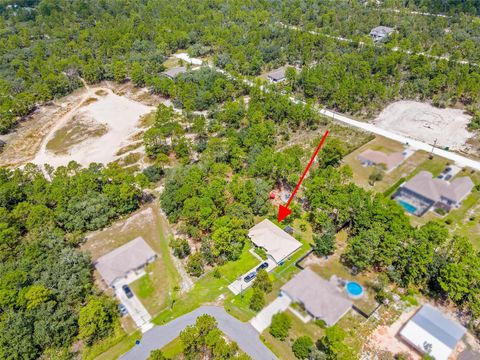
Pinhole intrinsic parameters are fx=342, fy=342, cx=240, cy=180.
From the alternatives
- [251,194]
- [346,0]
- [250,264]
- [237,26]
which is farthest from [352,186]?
[346,0]

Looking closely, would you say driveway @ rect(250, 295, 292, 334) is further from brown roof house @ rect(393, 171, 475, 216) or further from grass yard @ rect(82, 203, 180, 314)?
brown roof house @ rect(393, 171, 475, 216)

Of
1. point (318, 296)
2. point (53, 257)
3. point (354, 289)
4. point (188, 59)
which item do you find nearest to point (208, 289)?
point (318, 296)

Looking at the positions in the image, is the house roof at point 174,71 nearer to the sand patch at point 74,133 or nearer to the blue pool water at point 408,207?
the sand patch at point 74,133

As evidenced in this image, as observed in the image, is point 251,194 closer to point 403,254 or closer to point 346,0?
point 403,254

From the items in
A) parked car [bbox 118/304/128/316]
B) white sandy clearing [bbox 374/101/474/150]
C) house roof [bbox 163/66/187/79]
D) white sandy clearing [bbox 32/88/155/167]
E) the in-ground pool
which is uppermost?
house roof [bbox 163/66/187/79]

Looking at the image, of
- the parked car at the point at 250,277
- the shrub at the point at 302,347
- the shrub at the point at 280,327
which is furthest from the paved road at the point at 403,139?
the shrub at the point at 302,347

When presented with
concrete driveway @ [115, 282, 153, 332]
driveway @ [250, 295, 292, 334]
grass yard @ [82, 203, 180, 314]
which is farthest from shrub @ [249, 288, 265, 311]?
concrete driveway @ [115, 282, 153, 332]
